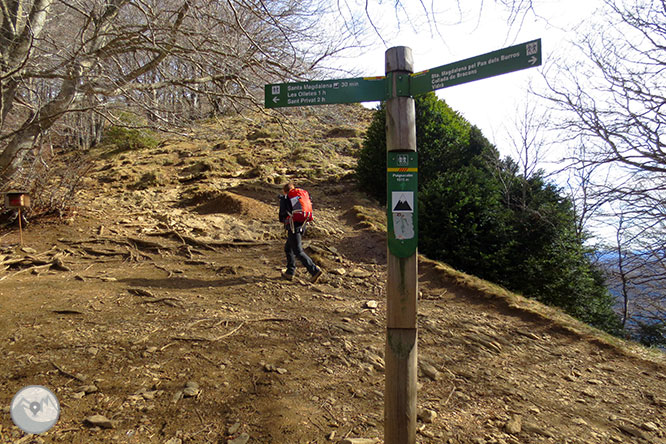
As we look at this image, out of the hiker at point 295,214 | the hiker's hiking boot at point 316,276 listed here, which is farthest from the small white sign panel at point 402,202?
the hiker's hiking boot at point 316,276

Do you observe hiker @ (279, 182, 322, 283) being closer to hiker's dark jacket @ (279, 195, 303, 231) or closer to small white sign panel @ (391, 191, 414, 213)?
hiker's dark jacket @ (279, 195, 303, 231)

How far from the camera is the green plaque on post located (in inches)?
90.4

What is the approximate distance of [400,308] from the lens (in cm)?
237

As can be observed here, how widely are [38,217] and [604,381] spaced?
393 inches

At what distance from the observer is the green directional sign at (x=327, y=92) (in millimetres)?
2459

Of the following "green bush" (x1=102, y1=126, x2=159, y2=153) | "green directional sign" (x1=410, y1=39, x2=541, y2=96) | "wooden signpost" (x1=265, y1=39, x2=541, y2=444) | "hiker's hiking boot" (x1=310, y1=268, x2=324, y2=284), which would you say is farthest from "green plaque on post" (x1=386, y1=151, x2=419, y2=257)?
"green bush" (x1=102, y1=126, x2=159, y2=153)

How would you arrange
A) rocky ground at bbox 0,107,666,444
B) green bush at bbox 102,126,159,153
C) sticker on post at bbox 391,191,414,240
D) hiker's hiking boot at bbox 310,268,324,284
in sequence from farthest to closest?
green bush at bbox 102,126,159,153
hiker's hiking boot at bbox 310,268,324,284
rocky ground at bbox 0,107,666,444
sticker on post at bbox 391,191,414,240

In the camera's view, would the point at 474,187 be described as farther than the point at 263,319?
Yes

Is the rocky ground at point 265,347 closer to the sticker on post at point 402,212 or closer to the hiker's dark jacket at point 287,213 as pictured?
the hiker's dark jacket at point 287,213

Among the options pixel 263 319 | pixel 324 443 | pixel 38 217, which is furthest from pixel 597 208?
pixel 38 217

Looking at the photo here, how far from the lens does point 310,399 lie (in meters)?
3.30

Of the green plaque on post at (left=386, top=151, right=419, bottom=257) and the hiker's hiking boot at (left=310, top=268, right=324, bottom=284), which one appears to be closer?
the green plaque on post at (left=386, top=151, right=419, bottom=257)

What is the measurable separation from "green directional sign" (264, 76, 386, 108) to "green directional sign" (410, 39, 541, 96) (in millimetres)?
238

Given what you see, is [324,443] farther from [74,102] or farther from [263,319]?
[74,102]
